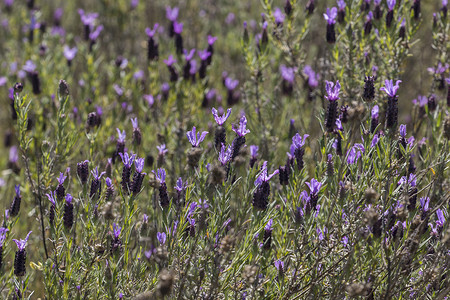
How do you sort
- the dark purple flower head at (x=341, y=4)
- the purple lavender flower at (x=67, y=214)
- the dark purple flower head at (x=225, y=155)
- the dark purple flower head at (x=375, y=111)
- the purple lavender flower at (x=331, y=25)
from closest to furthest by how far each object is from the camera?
the dark purple flower head at (x=225, y=155) < the purple lavender flower at (x=67, y=214) < the dark purple flower head at (x=375, y=111) < the purple lavender flower at (x=331, y=25) < the dark purple flower head at (x=341, y=4)

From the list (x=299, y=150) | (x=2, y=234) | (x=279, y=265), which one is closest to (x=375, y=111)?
(x=299, y=150)

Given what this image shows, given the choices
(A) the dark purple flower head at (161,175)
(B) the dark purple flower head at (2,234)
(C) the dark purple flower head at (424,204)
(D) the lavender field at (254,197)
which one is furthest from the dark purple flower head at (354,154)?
(B) the dark purple flower head at (2,234)

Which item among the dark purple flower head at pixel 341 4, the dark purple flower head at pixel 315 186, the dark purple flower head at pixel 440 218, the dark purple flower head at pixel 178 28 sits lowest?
the dark purple flower head at pixel 440 218

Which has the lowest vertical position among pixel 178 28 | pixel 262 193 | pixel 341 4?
pixel 262 193

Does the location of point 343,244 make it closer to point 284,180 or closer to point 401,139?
point 284,180

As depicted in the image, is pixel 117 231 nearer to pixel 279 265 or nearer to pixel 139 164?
pixel 139 164

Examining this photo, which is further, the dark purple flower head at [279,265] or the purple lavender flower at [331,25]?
the purple lavender flower at [331,25]

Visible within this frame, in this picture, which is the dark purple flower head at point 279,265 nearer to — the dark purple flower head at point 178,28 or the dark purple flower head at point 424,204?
the dark purple flower head at point 424,204

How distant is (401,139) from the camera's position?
6.41 feet

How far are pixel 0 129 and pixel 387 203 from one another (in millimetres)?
4227

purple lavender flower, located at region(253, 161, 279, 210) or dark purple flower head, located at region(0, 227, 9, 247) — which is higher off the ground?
purple lavender flower, located at region(253, 161, 279, 210)

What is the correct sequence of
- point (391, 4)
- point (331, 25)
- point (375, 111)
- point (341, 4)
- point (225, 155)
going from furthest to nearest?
point (341, 4), point (331, 25), point (391, 4), point (375, 111), point (225, 155)

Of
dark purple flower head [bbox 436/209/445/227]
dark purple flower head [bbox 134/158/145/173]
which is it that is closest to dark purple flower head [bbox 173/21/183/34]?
dark purple flower head [bbox 134/158/145/173]

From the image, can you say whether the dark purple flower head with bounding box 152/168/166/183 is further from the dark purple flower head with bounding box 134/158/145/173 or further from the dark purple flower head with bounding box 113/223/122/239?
the dark purple flower head with bounding box 113/223/122/239
